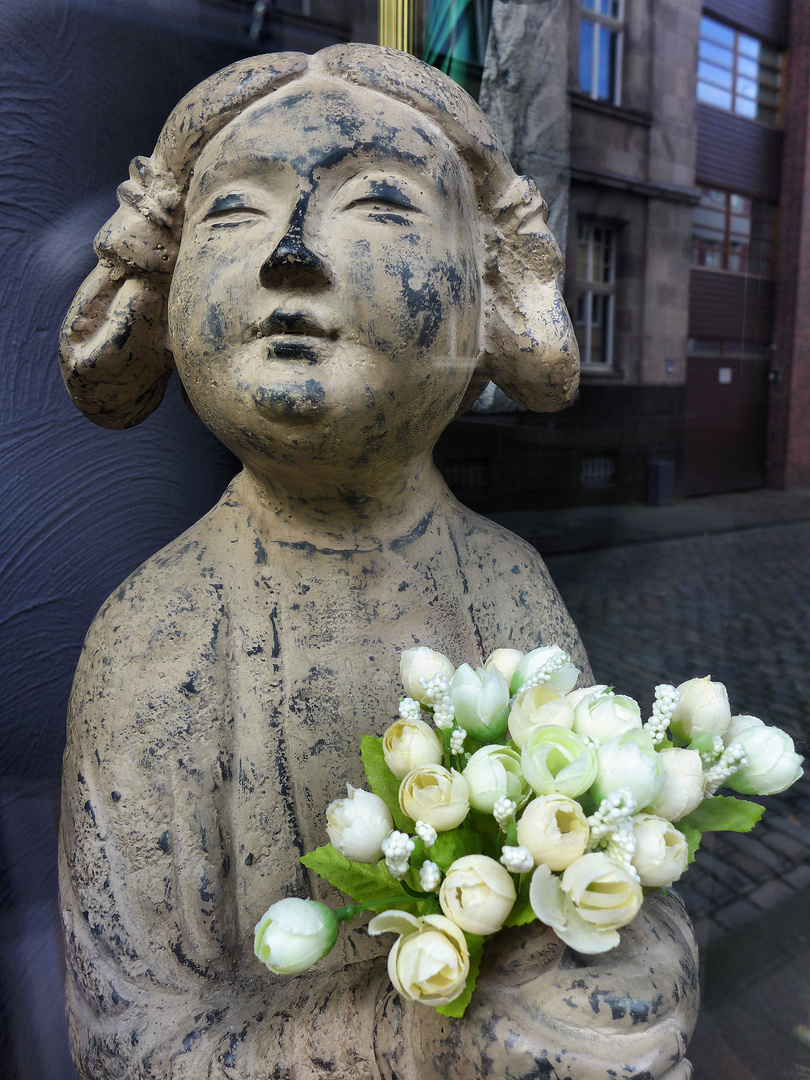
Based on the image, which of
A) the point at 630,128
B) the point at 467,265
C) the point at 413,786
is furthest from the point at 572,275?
the point at 413,786

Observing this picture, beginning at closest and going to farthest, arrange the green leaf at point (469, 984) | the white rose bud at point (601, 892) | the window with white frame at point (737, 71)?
1. the white rose bud at point (601, 892)
2. the green leaf at point (469, 984)
3. the window with white frame at point (737, 71)

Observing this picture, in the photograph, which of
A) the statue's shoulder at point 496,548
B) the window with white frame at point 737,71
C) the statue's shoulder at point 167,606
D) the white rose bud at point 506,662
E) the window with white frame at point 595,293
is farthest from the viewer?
the window with white frame at point 595,293

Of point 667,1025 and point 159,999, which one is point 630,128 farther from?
point 159,999

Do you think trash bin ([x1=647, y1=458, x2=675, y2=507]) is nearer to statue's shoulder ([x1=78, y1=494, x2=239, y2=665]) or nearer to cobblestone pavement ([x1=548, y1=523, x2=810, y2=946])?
cobblestone pavement ([x1=548, y1=523, x2=810, y2=946])

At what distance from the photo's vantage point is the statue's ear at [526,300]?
1260 millimetres

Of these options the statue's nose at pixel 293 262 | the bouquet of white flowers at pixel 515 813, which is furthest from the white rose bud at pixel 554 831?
the statue's nose at pixel 293 262

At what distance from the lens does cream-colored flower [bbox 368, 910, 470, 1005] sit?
2.46ft

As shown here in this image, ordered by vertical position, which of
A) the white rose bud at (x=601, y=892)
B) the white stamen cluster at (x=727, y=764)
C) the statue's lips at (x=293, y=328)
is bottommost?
the white rose bud at (x=601, y=892)

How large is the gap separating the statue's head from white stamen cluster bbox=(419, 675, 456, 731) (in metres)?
0.36

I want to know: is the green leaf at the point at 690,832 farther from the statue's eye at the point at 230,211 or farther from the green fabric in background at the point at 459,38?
the green fabric in background at the point at 459,38

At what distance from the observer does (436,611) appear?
1271 millimetres

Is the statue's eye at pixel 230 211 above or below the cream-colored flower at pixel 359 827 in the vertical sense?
above

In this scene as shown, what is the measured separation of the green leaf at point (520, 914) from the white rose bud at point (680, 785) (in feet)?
0.60

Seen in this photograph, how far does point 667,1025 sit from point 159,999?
0.69 metres
